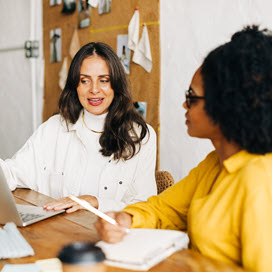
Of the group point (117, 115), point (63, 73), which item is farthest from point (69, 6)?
point (117, 115)

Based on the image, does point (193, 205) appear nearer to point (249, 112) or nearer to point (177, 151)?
point (249, 112)

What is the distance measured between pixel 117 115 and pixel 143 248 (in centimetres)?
124

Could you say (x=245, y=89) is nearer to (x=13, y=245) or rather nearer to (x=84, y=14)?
(x=13, y=245)

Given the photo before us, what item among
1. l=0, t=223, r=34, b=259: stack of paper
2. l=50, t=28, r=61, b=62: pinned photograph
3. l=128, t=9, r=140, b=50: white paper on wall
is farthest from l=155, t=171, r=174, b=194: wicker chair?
l=50, t=28, r=61, b=62: pinned photograph

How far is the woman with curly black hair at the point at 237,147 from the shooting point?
2.73 ft

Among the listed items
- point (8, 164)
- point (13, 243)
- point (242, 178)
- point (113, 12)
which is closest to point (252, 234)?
point (242, 178)

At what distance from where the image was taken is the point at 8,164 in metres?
1.92

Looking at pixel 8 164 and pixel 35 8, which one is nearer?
pixel 8 164

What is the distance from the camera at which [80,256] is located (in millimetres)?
660

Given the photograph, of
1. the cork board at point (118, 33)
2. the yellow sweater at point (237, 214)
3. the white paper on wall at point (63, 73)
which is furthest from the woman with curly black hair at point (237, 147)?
→ the white paper on wall at point (63, 73)

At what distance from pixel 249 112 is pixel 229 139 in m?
0.12

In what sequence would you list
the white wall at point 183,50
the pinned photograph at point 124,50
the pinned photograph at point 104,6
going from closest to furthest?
the white wall at point 183,50 < the pinned photograph at point 124,50 < the pinned photograph at point 104,6

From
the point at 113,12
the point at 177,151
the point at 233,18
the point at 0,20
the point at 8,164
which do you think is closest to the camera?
the point at 8,164

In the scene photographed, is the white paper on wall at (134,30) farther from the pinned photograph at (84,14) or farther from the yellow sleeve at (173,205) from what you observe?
the yellow sleeve at (173,205)
